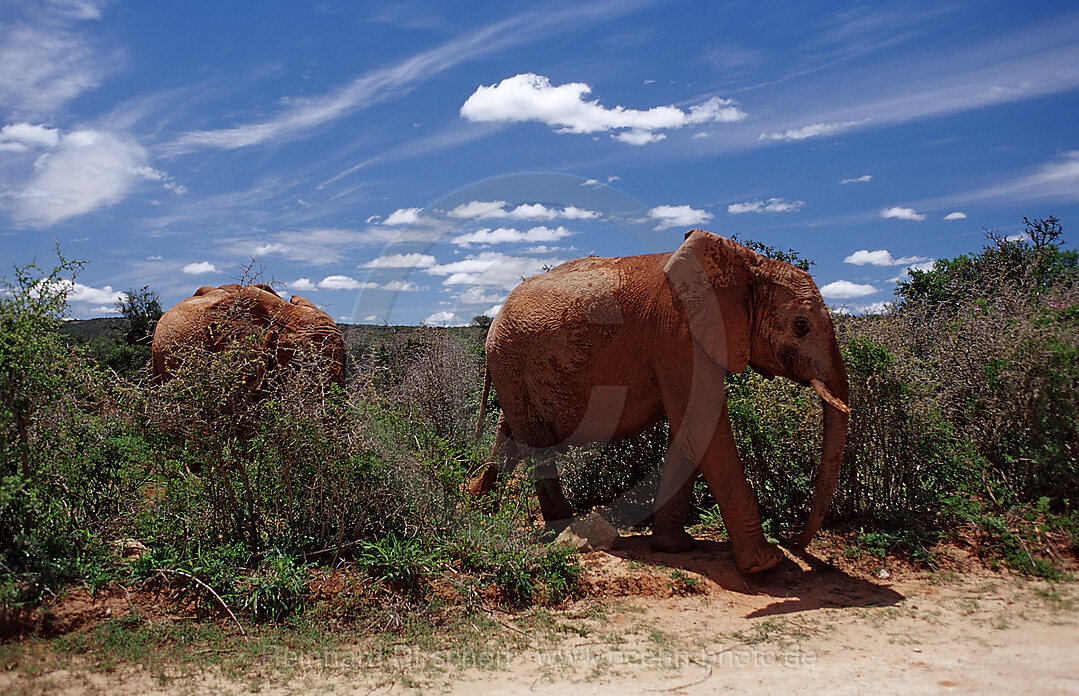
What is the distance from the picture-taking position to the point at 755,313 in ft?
22.8

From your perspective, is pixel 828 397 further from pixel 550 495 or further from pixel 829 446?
pixel 550 495

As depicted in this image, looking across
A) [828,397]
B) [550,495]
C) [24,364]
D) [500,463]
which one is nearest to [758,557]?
[828,397]

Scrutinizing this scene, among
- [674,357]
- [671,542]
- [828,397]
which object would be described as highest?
[674,357]

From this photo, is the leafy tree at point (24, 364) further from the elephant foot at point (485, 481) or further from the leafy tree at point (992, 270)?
the leafy tree at point (992, 270)

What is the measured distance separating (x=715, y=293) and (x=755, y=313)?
471 millimetres

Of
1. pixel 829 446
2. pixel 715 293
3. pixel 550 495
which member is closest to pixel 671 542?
A: pixel 550 495

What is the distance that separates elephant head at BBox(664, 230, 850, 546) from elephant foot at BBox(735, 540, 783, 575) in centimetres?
28

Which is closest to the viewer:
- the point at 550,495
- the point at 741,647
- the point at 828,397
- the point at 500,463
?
the point at 741,647

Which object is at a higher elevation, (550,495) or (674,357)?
(674,357)

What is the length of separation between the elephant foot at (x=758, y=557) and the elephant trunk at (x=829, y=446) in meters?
0.25

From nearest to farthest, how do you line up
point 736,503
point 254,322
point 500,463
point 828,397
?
point 828,397, point 736,503, point 500,463, point 254,322

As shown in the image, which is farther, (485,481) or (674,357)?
(485,481)

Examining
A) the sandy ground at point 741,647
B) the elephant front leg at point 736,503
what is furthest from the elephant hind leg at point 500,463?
the elephant front leg at point 736,503

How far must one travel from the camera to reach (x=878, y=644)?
5.18 metres
